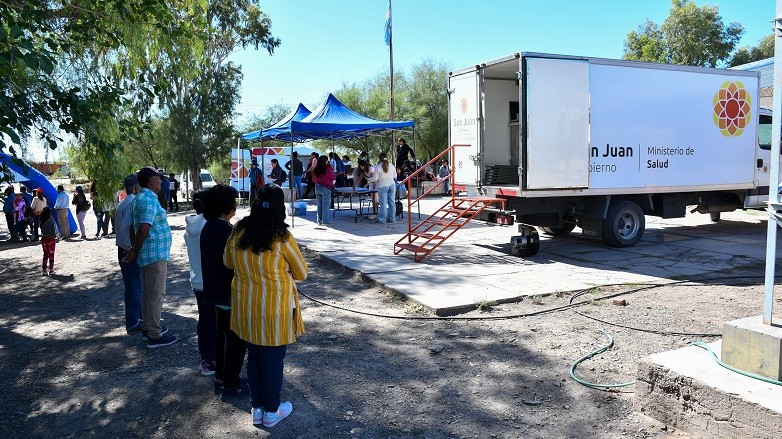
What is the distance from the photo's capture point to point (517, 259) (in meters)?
9.58

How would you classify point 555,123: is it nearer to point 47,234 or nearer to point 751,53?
point 47,234

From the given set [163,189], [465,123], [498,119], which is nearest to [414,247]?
[465,123]

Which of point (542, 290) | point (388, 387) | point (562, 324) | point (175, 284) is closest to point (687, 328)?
Result: point (562, 324)

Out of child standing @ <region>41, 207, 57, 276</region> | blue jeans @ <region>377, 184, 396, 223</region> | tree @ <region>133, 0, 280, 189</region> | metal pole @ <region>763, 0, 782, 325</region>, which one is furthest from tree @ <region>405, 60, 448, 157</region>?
metal pole @ <region>763, 0, 782, 325</region>

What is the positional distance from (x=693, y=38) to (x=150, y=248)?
37.1 m

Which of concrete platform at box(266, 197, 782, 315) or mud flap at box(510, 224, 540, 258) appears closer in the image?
concrete platform at box(266, 197, 782, 315)

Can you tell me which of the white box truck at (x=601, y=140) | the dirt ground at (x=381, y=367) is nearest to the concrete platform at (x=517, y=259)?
the dirt ground at (x=381, y=367)

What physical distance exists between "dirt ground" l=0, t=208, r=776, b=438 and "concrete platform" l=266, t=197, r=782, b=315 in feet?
1.48

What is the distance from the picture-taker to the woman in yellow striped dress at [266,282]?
3576 millimetres

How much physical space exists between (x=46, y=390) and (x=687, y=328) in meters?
5.68

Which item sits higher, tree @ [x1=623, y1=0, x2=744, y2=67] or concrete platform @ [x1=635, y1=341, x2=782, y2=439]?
tree @ [x1=623, y1=0, x2=744, y2=67]

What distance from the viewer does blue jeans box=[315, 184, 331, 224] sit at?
1417cm

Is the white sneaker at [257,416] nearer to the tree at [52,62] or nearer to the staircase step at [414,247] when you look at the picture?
the tree at [52,62]

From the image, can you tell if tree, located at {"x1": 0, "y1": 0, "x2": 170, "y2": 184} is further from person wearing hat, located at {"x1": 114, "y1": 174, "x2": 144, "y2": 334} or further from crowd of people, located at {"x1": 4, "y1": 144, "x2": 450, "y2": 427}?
crowd of people, located at {"x1": 4, "y1": 144, "x2": 450, "y2": 427}
